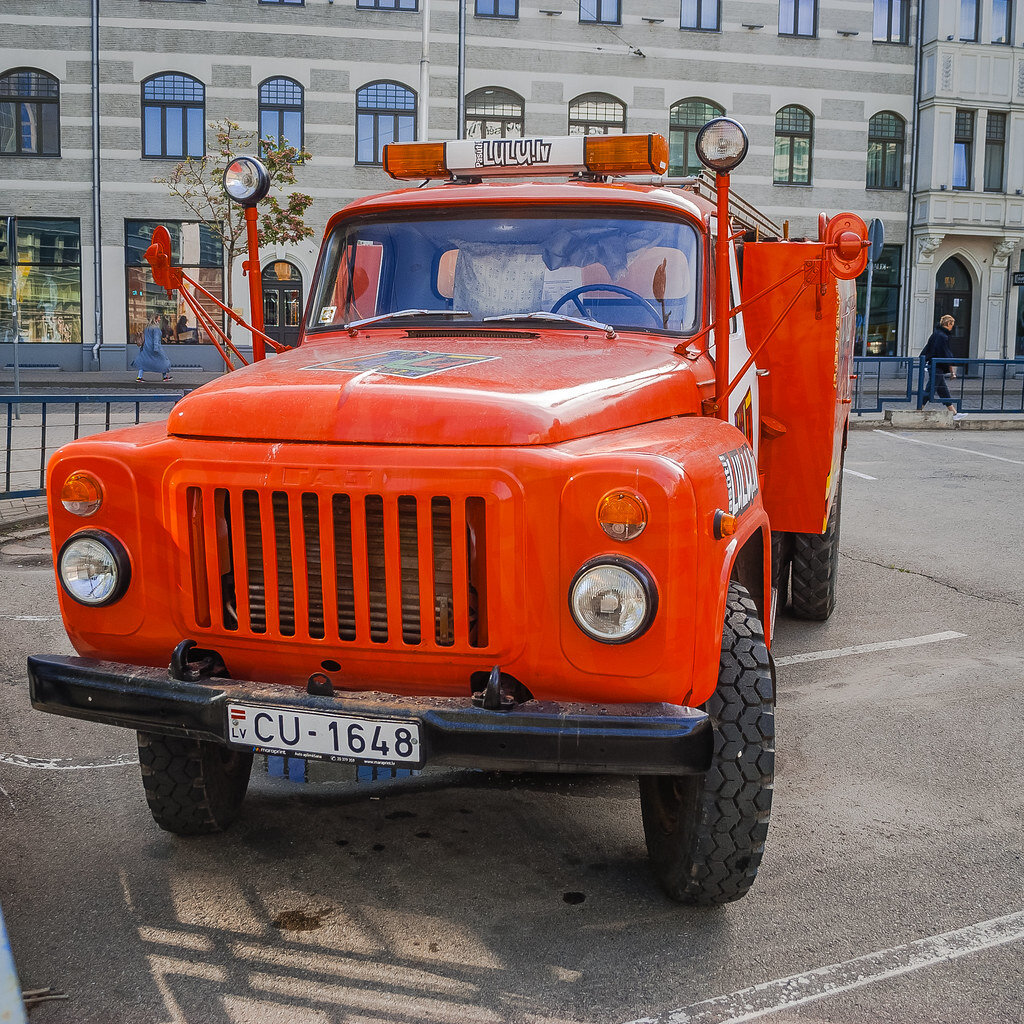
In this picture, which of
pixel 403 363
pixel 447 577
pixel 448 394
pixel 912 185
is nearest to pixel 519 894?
pixel 447 577

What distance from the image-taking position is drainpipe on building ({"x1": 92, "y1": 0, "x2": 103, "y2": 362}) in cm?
2870

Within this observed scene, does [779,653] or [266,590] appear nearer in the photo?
[266,590]

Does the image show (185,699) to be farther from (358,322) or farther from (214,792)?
(358,322)

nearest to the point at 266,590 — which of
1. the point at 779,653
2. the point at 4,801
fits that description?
the point at 4,801

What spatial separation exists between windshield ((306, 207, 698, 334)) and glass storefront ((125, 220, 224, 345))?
25.4 metres

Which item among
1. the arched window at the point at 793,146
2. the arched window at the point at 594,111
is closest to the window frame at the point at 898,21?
the arched window at the point at 793,146

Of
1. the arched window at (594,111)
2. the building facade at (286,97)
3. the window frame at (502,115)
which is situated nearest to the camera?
the building facade at (286,97)

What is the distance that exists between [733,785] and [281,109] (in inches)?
1151

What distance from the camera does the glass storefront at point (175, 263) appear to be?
96.6 ft

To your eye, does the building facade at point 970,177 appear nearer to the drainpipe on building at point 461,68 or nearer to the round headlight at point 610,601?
the drainpipe on building at point 461,68

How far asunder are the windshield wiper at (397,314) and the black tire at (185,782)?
1.74m

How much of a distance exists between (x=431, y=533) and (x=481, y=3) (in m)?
29.9

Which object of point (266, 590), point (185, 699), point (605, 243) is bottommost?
point (185, 699)

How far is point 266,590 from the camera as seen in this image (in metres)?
3.39
